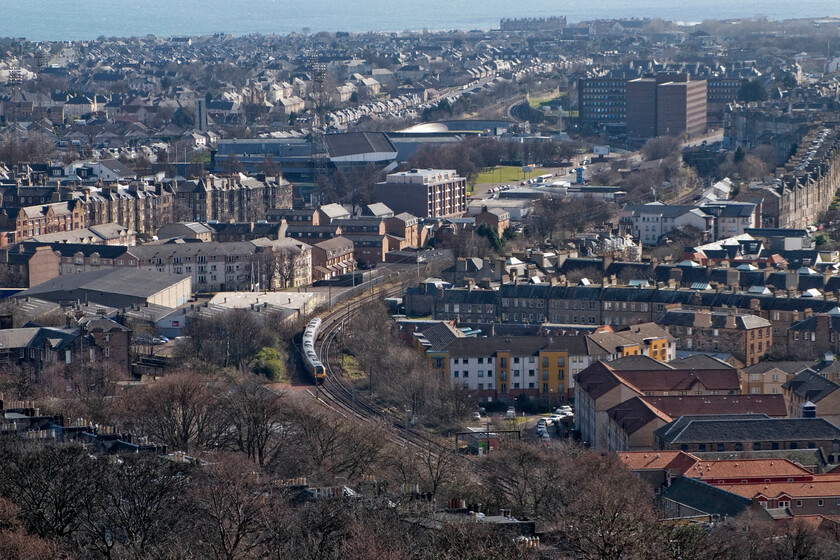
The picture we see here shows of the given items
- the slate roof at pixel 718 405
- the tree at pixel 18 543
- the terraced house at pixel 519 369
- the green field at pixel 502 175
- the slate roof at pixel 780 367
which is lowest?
the green field at pixel 502 175

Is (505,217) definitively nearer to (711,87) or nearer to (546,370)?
(546,370)

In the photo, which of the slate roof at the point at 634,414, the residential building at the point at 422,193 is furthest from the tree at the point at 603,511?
the residential building at the point at 422,193

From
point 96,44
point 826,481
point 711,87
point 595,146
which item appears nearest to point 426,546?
point 826,481

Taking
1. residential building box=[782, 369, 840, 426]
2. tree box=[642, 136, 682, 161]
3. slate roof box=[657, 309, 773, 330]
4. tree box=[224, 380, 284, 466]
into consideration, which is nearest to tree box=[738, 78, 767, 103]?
tree box=[642, 136, 682, 161]

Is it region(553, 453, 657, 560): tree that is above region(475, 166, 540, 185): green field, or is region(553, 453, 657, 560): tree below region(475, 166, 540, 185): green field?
above

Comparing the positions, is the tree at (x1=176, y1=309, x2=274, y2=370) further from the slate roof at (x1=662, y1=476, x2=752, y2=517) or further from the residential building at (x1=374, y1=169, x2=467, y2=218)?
the residential building at (x1=374, y1=169, x2=467, y2=218)

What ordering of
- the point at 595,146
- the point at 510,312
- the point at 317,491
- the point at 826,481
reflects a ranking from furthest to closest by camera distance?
the point at 595,146 < the point at 510,312 < the point at 826,481 < the point at 317,491

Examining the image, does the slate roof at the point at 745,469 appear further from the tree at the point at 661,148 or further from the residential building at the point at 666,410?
the tree at the point at 661,148
